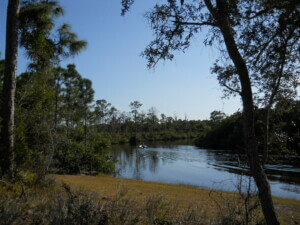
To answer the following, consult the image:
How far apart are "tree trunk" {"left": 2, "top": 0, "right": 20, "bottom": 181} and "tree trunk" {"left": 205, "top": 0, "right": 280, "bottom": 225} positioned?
6.28m

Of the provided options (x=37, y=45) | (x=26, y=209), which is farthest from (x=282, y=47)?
(x=37, y=45)

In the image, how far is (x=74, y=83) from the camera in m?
31.2

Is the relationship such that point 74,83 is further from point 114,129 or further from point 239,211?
point 114,129

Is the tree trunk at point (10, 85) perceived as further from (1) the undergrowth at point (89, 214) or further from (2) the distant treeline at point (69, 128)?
(1) the undergrowth at point (89, 214)

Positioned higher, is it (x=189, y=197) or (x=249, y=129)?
(x=249, y=129)

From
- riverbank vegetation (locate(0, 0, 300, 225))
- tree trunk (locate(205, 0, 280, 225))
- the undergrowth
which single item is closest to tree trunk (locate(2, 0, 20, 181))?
riverbank vegetation (locate(0, 0, 300, 225))

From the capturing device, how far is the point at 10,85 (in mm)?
8578

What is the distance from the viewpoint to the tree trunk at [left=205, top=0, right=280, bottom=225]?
422 centimetres

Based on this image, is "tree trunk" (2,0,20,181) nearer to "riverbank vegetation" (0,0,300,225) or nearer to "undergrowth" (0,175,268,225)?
"riverbank vegetation" (0,0,300,225)

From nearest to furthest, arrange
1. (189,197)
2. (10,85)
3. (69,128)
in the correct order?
1. (10,85)
2. (189,197)
3. (69,128)

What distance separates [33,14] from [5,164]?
501 cm

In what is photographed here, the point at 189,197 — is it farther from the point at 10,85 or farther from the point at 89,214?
the point at 89,214

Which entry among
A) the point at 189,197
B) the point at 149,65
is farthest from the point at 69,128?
the point at 149,65

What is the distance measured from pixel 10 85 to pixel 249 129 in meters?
6.91
